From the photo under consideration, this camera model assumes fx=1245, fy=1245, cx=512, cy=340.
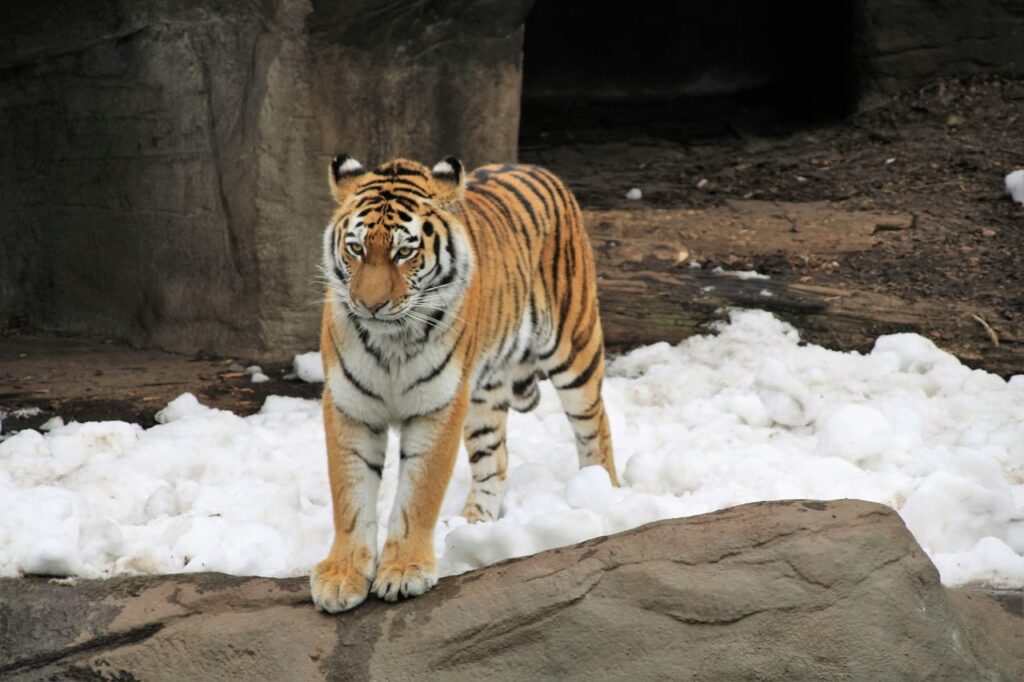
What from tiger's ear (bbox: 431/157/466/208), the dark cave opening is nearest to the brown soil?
the dark cave opening

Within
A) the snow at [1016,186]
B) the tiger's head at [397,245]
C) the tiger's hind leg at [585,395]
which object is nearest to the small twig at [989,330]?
the snow at [1016,186]

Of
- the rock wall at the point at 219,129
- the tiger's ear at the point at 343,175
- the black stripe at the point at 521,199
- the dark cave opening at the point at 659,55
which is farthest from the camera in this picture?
the dark cave opening at the point at 659,55

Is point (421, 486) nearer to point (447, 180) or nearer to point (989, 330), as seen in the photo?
point (447, 180)

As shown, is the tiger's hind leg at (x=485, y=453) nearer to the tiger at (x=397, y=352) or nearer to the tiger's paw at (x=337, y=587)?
the tiger at (x=397, y=352)

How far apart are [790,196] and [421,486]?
5.41 metres

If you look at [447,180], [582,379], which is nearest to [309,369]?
[582,379]

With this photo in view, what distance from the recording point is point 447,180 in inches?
142

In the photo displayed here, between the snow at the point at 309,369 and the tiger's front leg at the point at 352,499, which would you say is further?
the snow at the point at 309,369

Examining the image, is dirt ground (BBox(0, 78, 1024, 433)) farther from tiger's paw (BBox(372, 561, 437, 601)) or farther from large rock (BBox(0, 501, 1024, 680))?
tiger's paw (BBox(372, 561, 437, 601))

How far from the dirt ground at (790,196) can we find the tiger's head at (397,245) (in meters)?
2.40

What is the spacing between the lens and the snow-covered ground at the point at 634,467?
3863 mm

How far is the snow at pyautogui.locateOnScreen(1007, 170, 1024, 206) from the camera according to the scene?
7.48 meters

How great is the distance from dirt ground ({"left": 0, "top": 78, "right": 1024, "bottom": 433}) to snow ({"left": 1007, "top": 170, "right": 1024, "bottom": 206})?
0.24ft

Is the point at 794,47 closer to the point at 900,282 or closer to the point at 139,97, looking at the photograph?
the point at 900,282
